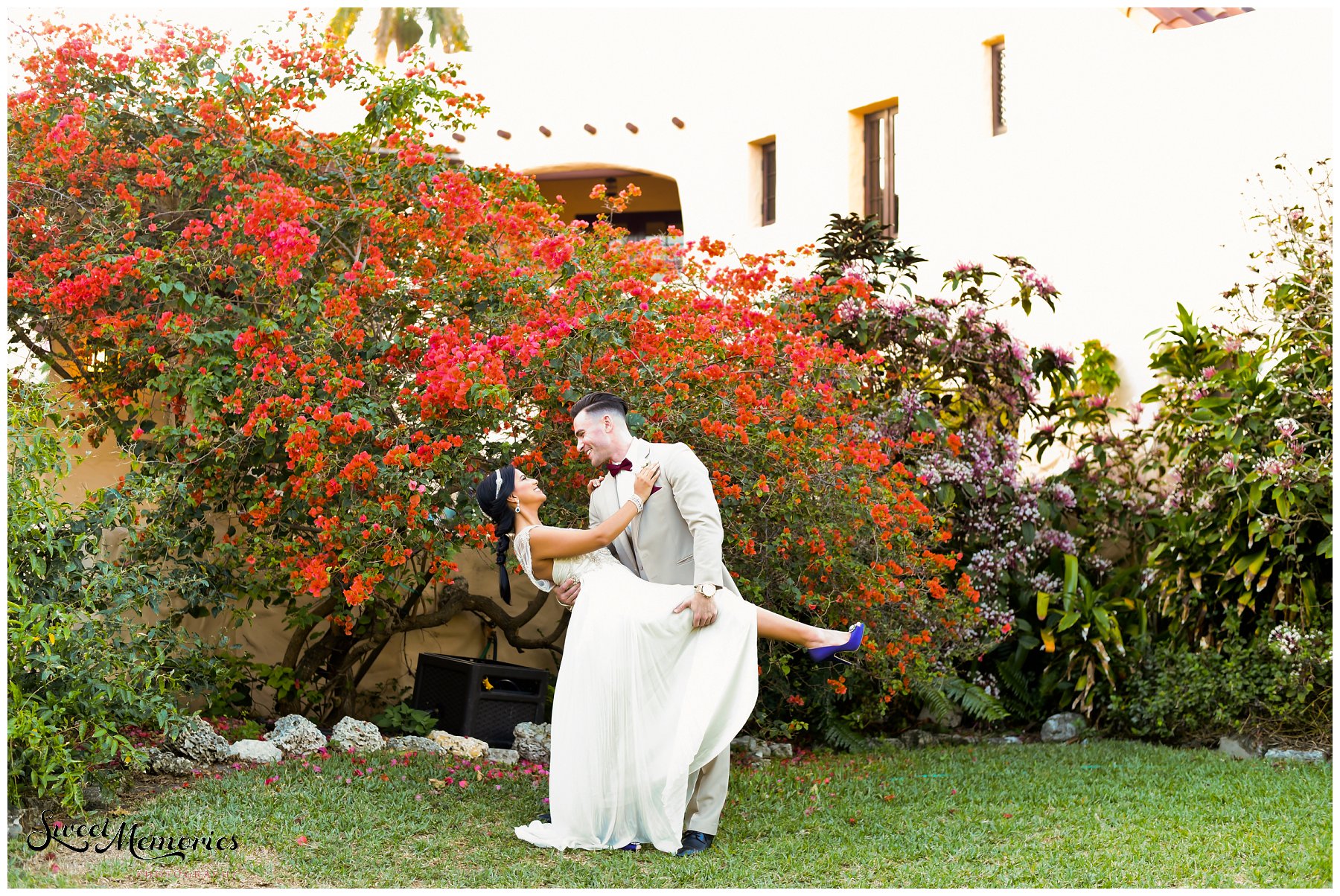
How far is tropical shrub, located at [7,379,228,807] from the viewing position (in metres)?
4.51

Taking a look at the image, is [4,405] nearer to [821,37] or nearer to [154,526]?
[154,526]

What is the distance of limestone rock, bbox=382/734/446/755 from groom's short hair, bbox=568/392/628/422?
2179 mm

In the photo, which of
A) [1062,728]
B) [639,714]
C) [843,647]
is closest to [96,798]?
[639,714]

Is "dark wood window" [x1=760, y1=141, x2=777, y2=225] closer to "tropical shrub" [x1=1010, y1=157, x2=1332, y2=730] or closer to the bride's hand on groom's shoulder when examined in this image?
"tropical shrub" [x1=1010, y1=157, x2=1332, y2=730]

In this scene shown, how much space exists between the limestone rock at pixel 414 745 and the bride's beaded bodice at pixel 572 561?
167 centimetres

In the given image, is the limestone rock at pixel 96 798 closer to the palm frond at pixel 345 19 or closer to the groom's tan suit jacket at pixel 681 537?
the groom's tan suit jacket at pixel 681 537

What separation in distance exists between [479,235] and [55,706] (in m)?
3.10

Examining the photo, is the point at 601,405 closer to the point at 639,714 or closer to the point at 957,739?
the point at 639,714

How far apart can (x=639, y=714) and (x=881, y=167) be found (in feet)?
28.1

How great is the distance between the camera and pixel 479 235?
21.3ft

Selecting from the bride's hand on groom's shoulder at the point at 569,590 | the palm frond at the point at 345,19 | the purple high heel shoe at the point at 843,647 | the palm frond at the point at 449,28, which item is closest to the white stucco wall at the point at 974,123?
the palm frond at the point at 449,28

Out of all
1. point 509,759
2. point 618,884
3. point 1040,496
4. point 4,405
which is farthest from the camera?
point 1040,496

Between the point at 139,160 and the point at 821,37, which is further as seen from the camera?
the point at 821,37

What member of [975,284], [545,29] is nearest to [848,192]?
[975,284]
